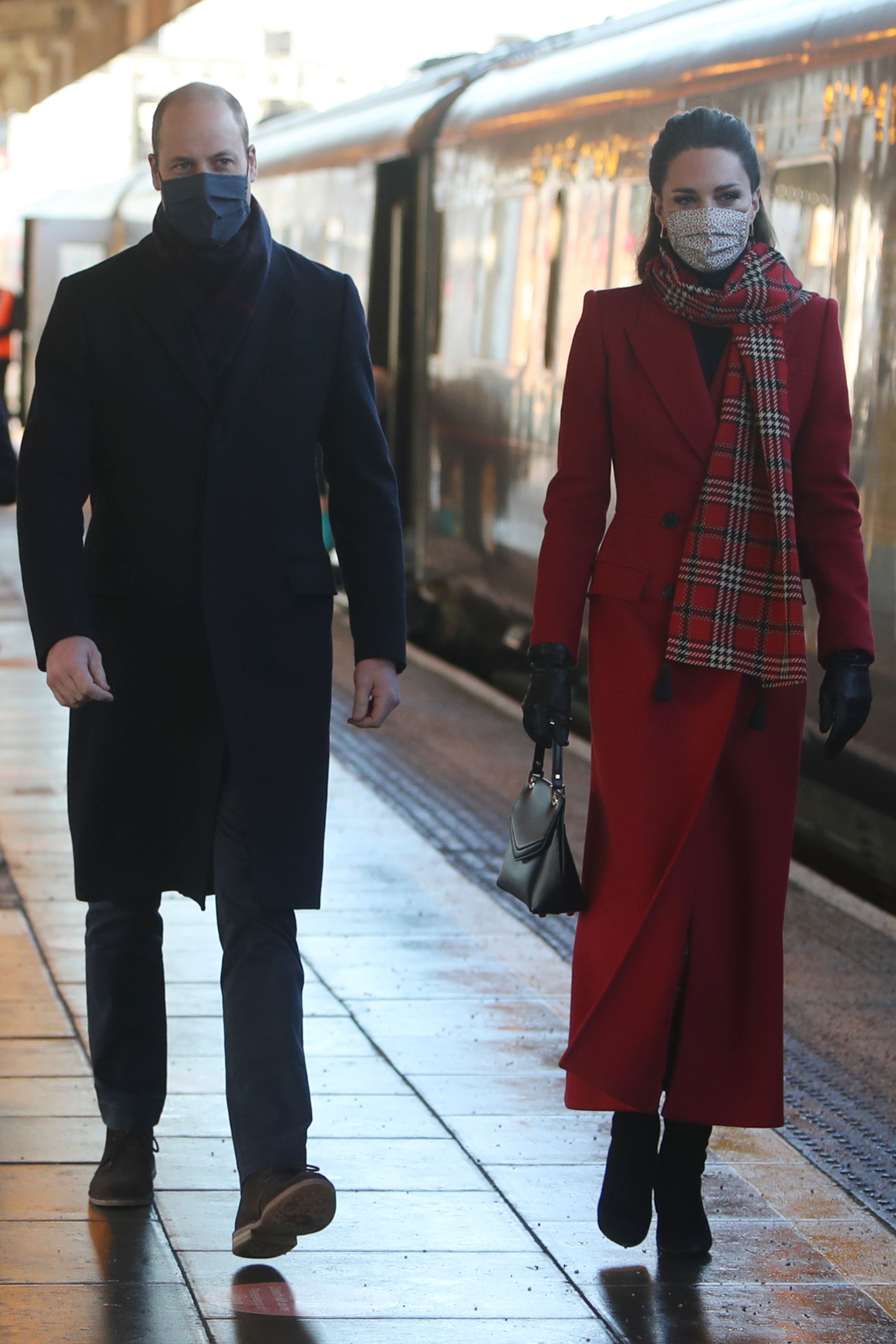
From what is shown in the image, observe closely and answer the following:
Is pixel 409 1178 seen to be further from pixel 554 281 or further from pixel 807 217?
pixel 554 281

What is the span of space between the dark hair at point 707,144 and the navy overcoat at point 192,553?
540 mm

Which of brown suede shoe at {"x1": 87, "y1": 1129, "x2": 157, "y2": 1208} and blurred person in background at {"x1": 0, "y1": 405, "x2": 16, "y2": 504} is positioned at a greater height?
blurred person in background at {"x1": 0, "y1": 405, "x2": 16, "y2": 504}

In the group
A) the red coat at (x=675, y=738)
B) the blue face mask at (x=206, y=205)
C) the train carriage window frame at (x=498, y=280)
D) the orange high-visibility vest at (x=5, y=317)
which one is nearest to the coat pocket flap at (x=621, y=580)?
the red coat at (x=675, y=738)

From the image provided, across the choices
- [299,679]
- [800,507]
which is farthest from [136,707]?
[800,507]

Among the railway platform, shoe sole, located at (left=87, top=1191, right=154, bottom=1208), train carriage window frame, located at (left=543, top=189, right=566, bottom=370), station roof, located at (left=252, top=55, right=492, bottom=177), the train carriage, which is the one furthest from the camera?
station roof, located at (left=252, top=55, right=492, bottom=177)

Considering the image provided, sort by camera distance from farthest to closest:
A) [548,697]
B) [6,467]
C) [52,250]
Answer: [52,250], [6,467], [548,697]

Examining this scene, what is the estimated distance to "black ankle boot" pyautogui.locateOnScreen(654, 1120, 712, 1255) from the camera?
356cm

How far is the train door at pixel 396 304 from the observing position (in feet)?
42.7

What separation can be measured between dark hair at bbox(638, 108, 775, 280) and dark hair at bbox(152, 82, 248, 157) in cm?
66

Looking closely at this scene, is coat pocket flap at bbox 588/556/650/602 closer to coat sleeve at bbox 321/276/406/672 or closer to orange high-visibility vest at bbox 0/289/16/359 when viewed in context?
coat sleeve at bbox 321/276/406/672

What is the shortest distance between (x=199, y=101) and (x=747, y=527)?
3.59 feet

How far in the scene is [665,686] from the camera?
3.46 meters

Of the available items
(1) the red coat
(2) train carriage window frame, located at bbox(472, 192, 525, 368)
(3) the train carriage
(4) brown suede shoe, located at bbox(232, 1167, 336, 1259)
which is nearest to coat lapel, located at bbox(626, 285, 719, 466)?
(1) the red coat

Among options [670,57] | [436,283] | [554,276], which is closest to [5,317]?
[436,283]
